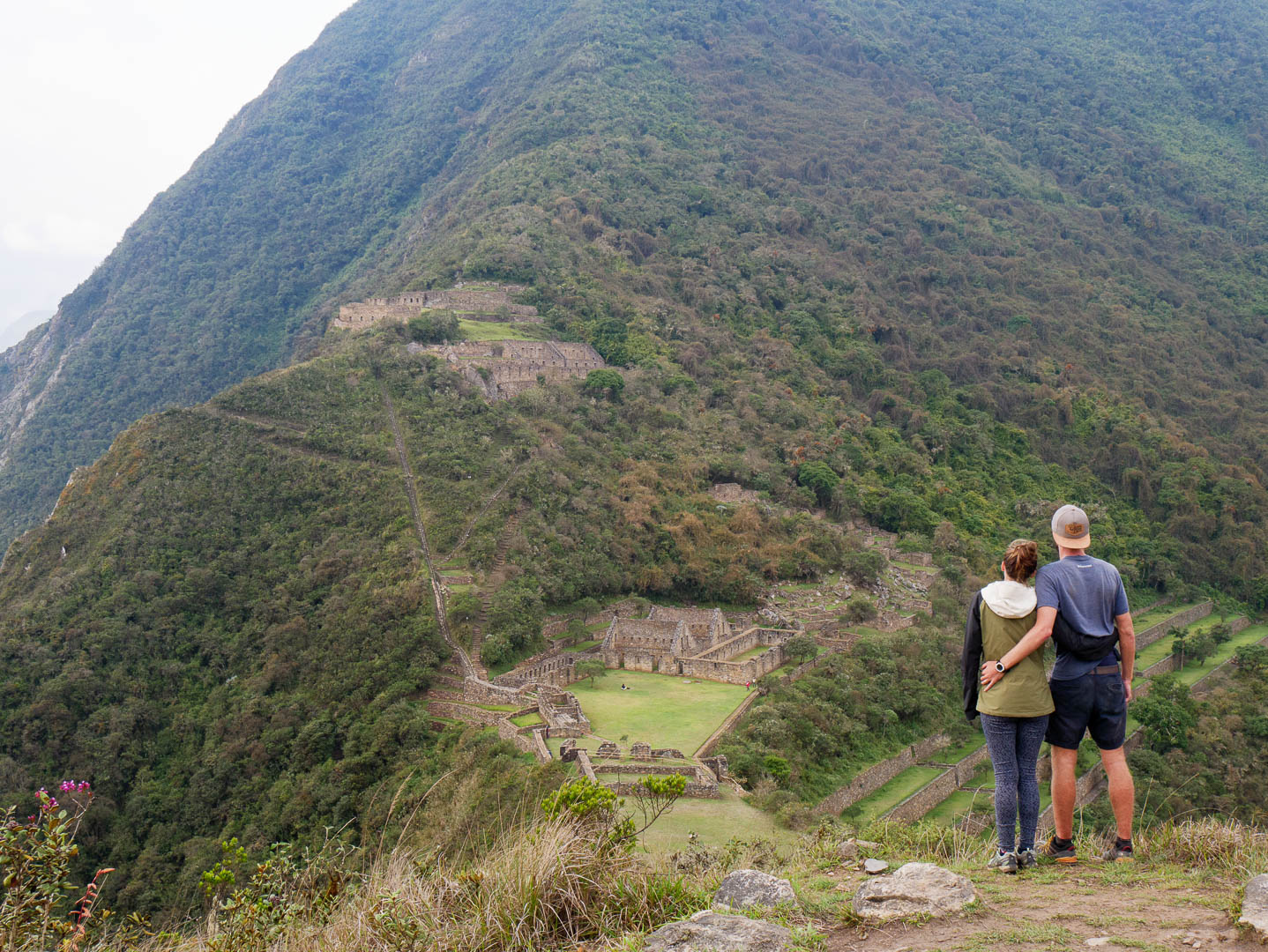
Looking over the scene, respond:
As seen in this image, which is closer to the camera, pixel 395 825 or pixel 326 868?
pixel 326 868

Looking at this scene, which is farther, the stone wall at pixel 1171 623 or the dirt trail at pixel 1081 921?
the stone wall at pixel 1171 623

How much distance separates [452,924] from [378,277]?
8505cm

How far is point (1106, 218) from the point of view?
102250 millimetres

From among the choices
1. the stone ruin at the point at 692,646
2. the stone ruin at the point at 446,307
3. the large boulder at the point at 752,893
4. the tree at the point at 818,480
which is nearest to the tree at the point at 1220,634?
the tree at the point at 818,480

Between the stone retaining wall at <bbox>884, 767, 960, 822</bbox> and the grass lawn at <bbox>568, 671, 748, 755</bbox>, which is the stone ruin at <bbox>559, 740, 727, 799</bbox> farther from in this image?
the stone retaining wall at <bbox>884, 767, 960, 822</bbox>

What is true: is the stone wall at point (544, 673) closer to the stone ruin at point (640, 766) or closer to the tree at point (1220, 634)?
the stone ruin at point (640, 766)

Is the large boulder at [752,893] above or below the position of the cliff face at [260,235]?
below

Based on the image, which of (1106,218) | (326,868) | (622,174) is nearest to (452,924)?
(326,868)

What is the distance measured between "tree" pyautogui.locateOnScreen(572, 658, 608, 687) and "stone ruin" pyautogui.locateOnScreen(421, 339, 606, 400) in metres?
19.8

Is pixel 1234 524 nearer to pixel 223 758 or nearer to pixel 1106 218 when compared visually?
pixel 1106 218

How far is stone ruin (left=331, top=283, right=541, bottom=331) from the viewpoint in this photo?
5616 centimetres

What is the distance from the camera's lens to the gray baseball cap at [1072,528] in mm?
7016

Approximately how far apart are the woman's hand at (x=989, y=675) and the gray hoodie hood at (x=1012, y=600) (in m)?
0.39

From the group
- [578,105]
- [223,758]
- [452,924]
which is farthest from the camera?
[578,105]
